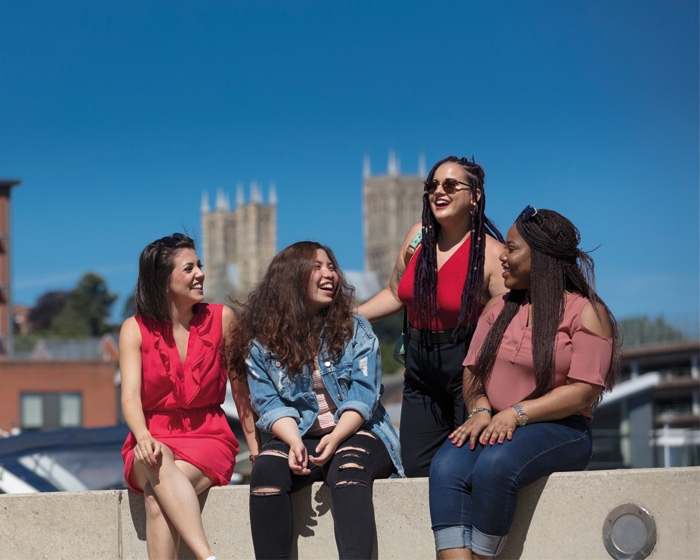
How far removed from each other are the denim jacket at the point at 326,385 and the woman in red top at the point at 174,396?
210 mm

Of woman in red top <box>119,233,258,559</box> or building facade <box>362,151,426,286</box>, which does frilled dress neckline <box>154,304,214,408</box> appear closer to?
woman in red top <box>119,233,258,559</box>

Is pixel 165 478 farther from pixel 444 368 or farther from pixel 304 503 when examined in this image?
pixel 444 368

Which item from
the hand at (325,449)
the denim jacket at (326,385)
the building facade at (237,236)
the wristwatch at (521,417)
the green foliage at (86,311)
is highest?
the building facade at (237,236)

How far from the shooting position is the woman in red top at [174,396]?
3.50 metres

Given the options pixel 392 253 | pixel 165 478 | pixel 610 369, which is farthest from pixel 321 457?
pixel 392 253

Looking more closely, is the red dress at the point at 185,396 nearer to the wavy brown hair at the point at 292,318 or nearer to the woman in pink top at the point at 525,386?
the wavy brown hair at the point at 292,318

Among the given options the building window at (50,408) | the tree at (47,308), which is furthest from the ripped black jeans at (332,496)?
the tree at (47,308)

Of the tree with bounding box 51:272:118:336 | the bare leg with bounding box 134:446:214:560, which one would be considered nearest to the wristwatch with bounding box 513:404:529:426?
the bare leg with bounding box 134:446:214:560

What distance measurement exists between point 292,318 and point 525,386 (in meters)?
0.96

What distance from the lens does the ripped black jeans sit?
11.0 ft

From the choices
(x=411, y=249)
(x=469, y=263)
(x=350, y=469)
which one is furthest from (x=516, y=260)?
(x=350, y=469)

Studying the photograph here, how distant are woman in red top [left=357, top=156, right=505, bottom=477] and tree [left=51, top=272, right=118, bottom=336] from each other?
7958cm

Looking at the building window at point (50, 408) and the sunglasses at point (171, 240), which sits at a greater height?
the sunglasses at point (171, 240)

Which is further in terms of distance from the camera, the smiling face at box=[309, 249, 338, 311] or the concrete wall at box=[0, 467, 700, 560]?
the smiling face at box=[309, 249, 338, 311]
